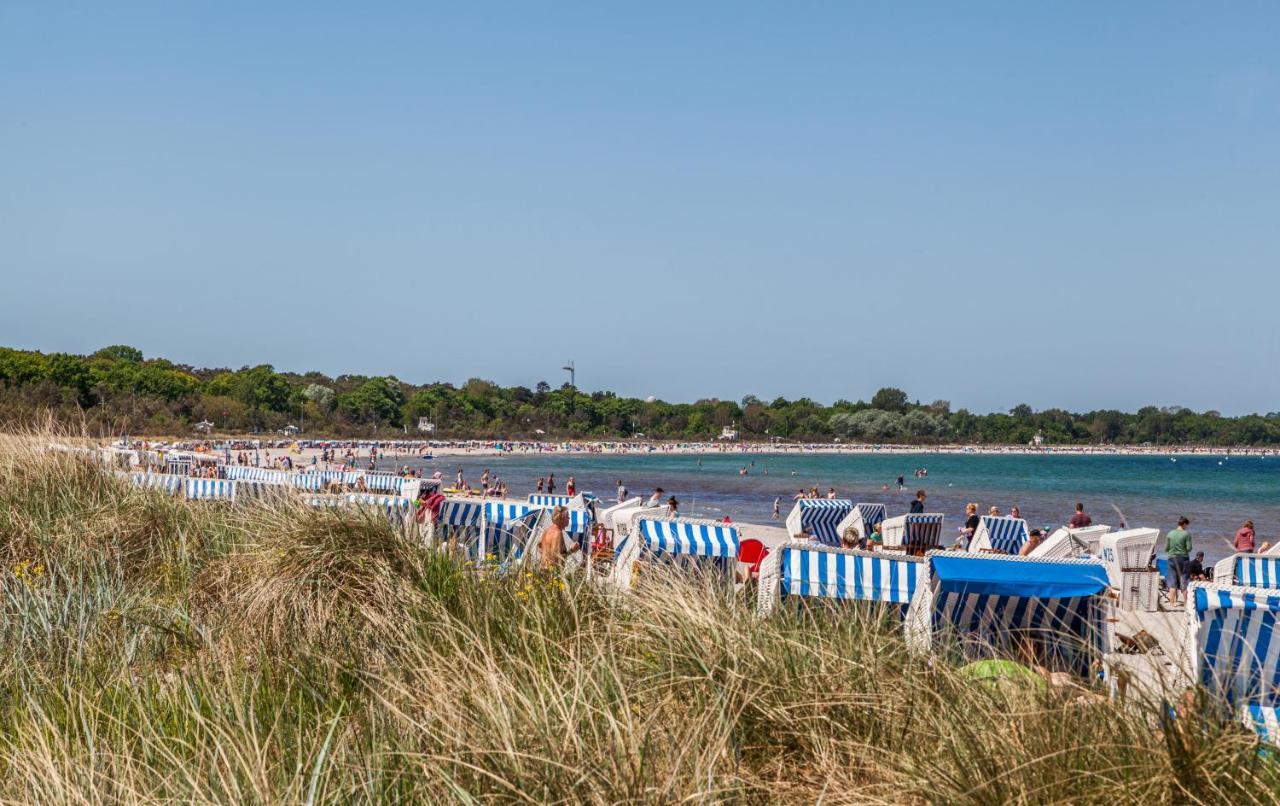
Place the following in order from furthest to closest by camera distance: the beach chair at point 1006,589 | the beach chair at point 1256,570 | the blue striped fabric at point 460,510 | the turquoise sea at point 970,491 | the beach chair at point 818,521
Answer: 1. the turquoise sea at point 970,491
2. the beach chair at point 818,521
3. the blue striped fabric at point 460,510
4. the beach chair at point 1256,570
5. the beach chair at point 1006,589

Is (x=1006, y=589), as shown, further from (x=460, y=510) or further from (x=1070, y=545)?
(x=460, y=510)

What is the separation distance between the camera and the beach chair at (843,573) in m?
8.55

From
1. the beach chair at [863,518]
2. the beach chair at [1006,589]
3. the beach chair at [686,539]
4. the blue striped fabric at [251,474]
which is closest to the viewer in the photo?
the beach chair at [1006,589]

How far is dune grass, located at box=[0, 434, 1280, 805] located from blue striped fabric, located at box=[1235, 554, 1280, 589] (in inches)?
275

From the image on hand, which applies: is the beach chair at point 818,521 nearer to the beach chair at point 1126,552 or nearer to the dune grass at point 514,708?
the beach chair at point 1126,552

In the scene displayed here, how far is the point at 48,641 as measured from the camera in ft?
18.1

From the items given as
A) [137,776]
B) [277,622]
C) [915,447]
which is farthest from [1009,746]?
[915,447]

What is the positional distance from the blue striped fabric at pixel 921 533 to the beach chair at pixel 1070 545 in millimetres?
3192

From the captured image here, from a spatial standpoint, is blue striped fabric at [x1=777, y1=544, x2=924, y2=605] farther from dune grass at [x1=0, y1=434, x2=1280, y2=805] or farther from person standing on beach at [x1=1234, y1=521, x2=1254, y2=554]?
person standing on beach at [x1=1234, y1=521, x2=1254, y2=554]

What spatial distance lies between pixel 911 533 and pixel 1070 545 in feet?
15.5

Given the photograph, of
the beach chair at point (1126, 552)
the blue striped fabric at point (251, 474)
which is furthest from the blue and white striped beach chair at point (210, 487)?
the beach chair at point (1126, 552)

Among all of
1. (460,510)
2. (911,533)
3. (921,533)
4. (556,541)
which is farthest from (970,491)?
(556,541)

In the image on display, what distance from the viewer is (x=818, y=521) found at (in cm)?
2005

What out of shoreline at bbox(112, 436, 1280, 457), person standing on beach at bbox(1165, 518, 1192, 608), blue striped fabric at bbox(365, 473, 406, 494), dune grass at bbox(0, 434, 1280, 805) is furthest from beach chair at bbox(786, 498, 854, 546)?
shoreline at bbox(112, 436, 1280, 457)
